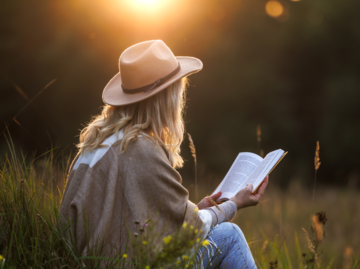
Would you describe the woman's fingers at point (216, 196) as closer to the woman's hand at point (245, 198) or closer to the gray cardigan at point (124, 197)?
the woman's hand at point (245, 198)

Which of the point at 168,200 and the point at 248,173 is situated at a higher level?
the point at 168,200

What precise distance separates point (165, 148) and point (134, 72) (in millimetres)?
425

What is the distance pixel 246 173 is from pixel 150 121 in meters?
0.68

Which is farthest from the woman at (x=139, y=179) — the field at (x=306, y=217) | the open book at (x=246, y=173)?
the field at (x=306, y=217)

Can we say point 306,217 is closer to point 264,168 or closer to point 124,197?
point 264,168

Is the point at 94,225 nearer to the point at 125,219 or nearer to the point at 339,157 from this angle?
the point at 125,219

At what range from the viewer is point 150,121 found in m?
1.60

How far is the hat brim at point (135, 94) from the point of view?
1589mm

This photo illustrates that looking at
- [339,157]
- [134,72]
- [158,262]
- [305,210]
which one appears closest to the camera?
[158,262]

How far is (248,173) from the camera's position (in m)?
1.91

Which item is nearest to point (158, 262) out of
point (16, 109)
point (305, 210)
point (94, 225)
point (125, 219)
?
point (125, 219)

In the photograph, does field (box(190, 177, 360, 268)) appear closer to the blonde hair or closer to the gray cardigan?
the blonde hair

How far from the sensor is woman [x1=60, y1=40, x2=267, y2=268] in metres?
1.40

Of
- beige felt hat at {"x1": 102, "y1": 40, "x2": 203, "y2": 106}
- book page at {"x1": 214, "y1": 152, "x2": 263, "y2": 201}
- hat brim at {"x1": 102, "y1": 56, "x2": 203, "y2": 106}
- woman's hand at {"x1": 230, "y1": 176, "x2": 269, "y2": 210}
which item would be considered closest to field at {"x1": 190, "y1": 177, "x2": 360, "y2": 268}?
book page at {"x1": 214, "y1": 152, "x2": 263, "y2": 201}
